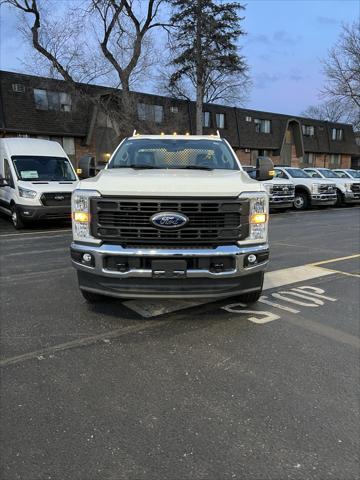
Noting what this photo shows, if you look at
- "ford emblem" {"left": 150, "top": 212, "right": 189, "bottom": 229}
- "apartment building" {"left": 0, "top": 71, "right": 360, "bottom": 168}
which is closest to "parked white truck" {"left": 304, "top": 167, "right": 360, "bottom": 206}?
"apartment building" {"left": 0, "top": 71, "right": 360, "bottom": 168}

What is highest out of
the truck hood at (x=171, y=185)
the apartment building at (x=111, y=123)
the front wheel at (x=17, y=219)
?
the apartment building at (x=111, y=123)

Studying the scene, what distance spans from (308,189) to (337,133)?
111 feet

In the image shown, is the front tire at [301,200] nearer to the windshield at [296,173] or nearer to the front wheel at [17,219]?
the windshield at [296,173]

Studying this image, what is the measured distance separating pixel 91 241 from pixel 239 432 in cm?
233

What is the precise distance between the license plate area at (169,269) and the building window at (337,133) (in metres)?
48.8

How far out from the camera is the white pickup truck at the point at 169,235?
4.07m

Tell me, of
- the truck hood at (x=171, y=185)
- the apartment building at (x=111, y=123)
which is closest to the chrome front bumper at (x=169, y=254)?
the truck hood at (x=171, y=185)

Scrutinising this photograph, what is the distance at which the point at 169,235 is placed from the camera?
4.12 m

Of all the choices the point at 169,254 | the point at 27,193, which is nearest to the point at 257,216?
the point at 169,254

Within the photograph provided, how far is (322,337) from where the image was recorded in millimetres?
4219

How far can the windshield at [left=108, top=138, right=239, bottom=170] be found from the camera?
5.51 metres

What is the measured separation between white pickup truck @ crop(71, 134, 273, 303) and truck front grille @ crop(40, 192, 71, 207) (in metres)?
7.89

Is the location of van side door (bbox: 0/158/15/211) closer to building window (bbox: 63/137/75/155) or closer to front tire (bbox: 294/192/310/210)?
front tire (bbox: 294/192/310/210)

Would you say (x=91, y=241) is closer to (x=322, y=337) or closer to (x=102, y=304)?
(x=102, y=304)
